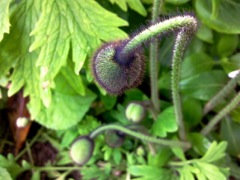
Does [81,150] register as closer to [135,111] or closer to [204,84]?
[135,111]

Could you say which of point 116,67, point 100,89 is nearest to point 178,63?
point 116,67

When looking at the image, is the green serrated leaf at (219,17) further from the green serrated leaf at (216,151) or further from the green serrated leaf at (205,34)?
the green serrated leaf at (216,151)

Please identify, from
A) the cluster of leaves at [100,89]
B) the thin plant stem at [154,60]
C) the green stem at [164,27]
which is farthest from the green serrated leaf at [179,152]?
the green stem at [164,27]

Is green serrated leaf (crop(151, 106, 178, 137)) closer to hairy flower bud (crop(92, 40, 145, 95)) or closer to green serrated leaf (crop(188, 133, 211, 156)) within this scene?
green serrated leaf (crop(188, 133, 211, 156))

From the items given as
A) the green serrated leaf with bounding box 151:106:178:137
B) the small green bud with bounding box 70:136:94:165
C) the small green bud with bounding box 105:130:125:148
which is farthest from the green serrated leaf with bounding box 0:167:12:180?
the green serrated leaf with bounding box 151:106:178:137

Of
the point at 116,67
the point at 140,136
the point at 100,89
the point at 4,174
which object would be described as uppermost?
the point at 116,67

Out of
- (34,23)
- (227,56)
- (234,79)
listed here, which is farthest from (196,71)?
(34,23)
